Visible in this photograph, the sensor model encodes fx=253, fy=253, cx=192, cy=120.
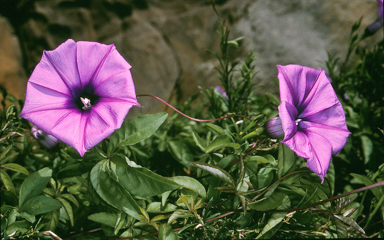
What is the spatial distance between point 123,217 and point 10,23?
174 cm

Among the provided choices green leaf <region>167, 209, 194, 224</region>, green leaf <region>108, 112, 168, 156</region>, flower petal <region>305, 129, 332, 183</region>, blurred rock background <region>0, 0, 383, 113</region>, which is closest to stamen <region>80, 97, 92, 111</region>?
green leaf <region>108, 112, 168, 156</region>

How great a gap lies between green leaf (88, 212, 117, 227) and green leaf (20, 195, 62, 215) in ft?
0.35

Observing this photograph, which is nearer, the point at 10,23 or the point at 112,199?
the point at 112,199

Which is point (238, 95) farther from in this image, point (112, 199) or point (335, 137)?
point (112, 199)

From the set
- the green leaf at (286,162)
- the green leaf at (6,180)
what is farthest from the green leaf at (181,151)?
the green leaf at (6,180)

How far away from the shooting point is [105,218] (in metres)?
0.74

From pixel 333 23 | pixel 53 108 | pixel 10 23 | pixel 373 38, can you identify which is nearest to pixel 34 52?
pixel 10 23

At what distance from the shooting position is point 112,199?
2.27 ft

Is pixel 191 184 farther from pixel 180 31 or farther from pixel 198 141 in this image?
pixel 180 31

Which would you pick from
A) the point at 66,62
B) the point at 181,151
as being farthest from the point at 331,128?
the point at 66,62

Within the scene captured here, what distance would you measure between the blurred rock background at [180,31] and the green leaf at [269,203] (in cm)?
102

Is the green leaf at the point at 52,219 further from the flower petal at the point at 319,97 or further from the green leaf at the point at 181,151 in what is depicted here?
the flower petal at the point at 319,97

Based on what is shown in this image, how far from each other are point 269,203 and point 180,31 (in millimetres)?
1364

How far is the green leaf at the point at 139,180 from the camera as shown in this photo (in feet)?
2.22
